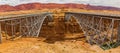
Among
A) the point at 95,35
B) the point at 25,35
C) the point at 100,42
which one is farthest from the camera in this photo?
the point at 25,35

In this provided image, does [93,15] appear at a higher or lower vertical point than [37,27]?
higher

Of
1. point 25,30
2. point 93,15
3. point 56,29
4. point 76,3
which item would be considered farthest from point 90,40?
point 76,3

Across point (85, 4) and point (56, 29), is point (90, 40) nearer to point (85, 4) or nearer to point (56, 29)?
point (56, 29)

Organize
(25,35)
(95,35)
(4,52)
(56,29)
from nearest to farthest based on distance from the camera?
(4,52) → (95,35) → (25,35) → (56,29)

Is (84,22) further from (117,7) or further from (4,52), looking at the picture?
(117,7)

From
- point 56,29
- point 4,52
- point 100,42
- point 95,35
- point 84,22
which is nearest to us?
point 4,52

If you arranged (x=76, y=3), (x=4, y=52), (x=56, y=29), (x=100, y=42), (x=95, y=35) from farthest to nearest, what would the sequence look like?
(x=76, y=3) < (x=56, y=29) < (x=95, y=35) < (x=100, y=42) < (x=4, y=52)

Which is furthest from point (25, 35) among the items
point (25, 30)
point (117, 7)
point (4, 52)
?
point (117, 7)

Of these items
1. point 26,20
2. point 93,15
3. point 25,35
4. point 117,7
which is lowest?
point 117,7

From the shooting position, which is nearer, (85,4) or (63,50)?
(63,50)
